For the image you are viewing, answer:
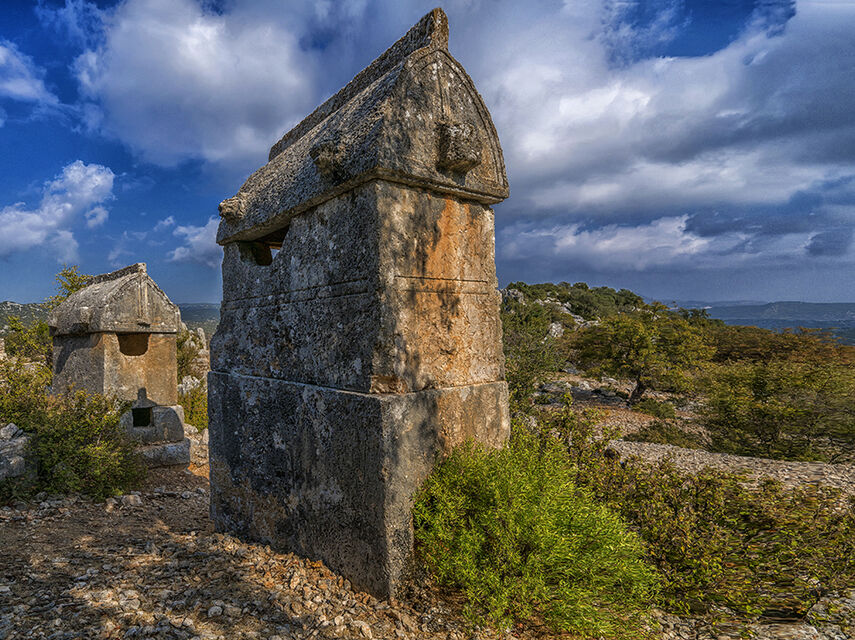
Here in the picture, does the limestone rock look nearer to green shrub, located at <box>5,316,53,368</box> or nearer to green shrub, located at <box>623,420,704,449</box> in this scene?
green shrub, located at <box>5,316,53,368</box>

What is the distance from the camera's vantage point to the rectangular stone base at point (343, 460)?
7.45 feet

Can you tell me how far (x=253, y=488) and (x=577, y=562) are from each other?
2.38 m

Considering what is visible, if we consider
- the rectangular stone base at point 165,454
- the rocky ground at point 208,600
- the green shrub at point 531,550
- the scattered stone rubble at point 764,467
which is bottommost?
the scattered stone rubble at point 764,467

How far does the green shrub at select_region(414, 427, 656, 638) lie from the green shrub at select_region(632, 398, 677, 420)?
13.3 meters

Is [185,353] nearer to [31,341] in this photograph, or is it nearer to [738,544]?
[31,341]

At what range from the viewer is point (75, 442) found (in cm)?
521

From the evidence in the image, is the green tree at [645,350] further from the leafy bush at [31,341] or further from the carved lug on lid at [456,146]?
the leafy bush at [31,341]

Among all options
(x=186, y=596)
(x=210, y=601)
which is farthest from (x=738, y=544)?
(x=186, y=596)

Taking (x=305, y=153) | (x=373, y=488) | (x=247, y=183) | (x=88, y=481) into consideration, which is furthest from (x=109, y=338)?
(x=373, y=488)

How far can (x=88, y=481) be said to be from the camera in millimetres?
5102

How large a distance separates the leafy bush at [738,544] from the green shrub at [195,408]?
849cm

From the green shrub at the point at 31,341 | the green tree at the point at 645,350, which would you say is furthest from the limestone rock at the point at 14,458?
the green tree at the point at 645,350

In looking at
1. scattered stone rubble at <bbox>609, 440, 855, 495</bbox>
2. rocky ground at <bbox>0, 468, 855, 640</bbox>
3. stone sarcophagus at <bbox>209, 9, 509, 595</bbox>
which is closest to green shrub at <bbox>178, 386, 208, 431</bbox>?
rocky ground at <bbox>0, 468, 855, 640</bbox>

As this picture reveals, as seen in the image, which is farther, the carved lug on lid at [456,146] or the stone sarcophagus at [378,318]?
the carved lug on lid at [456,146]
